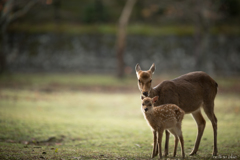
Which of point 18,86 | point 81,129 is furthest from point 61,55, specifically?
point 81,129

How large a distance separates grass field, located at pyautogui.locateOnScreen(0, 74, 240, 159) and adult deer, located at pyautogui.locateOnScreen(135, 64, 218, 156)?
37.1 inches

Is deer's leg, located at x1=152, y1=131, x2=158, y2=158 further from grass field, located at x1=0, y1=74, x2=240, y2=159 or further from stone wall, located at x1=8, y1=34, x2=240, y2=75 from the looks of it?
stone wall, located at x1=8, y1=34, x2=240, y2=75

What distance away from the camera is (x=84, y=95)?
18781 millimetres

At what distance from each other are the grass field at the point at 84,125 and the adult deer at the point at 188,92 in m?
0.94

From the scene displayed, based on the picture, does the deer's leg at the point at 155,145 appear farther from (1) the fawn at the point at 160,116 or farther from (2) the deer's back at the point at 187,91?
(2) the deer's back at the point at 187,91

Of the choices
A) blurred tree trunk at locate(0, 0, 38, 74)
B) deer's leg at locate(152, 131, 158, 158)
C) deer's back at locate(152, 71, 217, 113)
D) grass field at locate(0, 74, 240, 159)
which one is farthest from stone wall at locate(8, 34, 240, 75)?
deer's leg at locate(152, 131, 158, 158)

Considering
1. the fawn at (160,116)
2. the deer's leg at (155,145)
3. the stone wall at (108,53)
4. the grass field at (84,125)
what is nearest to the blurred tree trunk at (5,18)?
the stone wall at (108,53)

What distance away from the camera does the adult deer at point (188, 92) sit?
274 inches

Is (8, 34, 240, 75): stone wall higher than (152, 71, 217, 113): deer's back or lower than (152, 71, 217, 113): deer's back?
higher

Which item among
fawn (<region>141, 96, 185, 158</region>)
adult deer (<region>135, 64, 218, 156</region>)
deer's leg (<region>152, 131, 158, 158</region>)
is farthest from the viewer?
adult deer (<region>135, 64, 218, 156</region>)

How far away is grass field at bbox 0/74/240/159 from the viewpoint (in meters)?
6.85

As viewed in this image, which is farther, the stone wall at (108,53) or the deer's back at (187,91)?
the stone wall at (108,53)

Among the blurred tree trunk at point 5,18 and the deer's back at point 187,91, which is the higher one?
the blurred tree trunk at point 5,18

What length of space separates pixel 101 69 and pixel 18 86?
1073 cm
